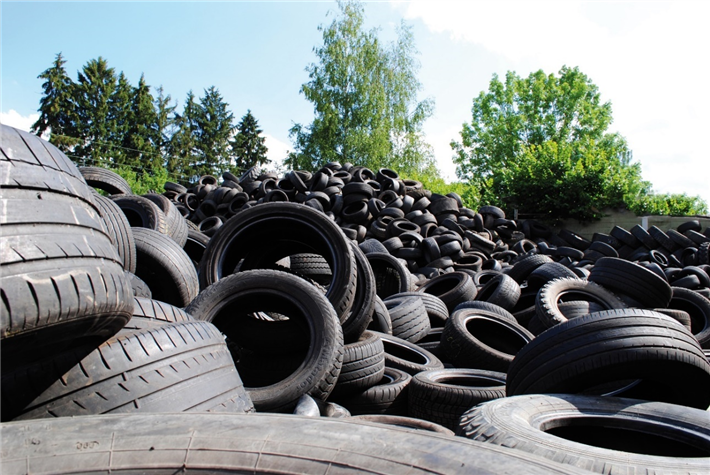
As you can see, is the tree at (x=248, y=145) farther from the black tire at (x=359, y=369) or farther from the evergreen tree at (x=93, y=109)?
the black tire at (x=359, y=369)

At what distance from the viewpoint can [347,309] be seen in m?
4.73

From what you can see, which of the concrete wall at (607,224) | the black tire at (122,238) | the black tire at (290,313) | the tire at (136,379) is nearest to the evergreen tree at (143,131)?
the concrete wall at (607,224)

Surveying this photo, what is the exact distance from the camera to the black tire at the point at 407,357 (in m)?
5.03

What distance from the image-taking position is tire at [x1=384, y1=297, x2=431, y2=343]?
615cm

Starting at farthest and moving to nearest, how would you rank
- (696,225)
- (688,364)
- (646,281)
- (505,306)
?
(696,225), (505,306), (646,281), (688,364)

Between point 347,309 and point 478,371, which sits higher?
point 347,309

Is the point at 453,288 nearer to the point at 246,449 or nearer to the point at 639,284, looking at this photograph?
the point at 639,284

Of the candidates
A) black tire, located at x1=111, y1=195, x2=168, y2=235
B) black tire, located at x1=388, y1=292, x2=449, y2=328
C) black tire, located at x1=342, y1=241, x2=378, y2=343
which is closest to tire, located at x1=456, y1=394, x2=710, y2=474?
black tire, located at x1=342, y1=241, x2=378, y2=343

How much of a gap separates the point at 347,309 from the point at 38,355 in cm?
318

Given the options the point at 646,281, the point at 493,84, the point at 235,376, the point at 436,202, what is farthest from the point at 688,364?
the point at 493,84

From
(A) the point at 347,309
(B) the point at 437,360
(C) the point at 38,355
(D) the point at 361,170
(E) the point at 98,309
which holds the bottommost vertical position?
(B) the point at 437,360

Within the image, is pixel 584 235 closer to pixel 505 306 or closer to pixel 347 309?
pixel 505 306

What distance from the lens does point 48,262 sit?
5.19ft

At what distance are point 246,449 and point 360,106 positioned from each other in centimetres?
3603
